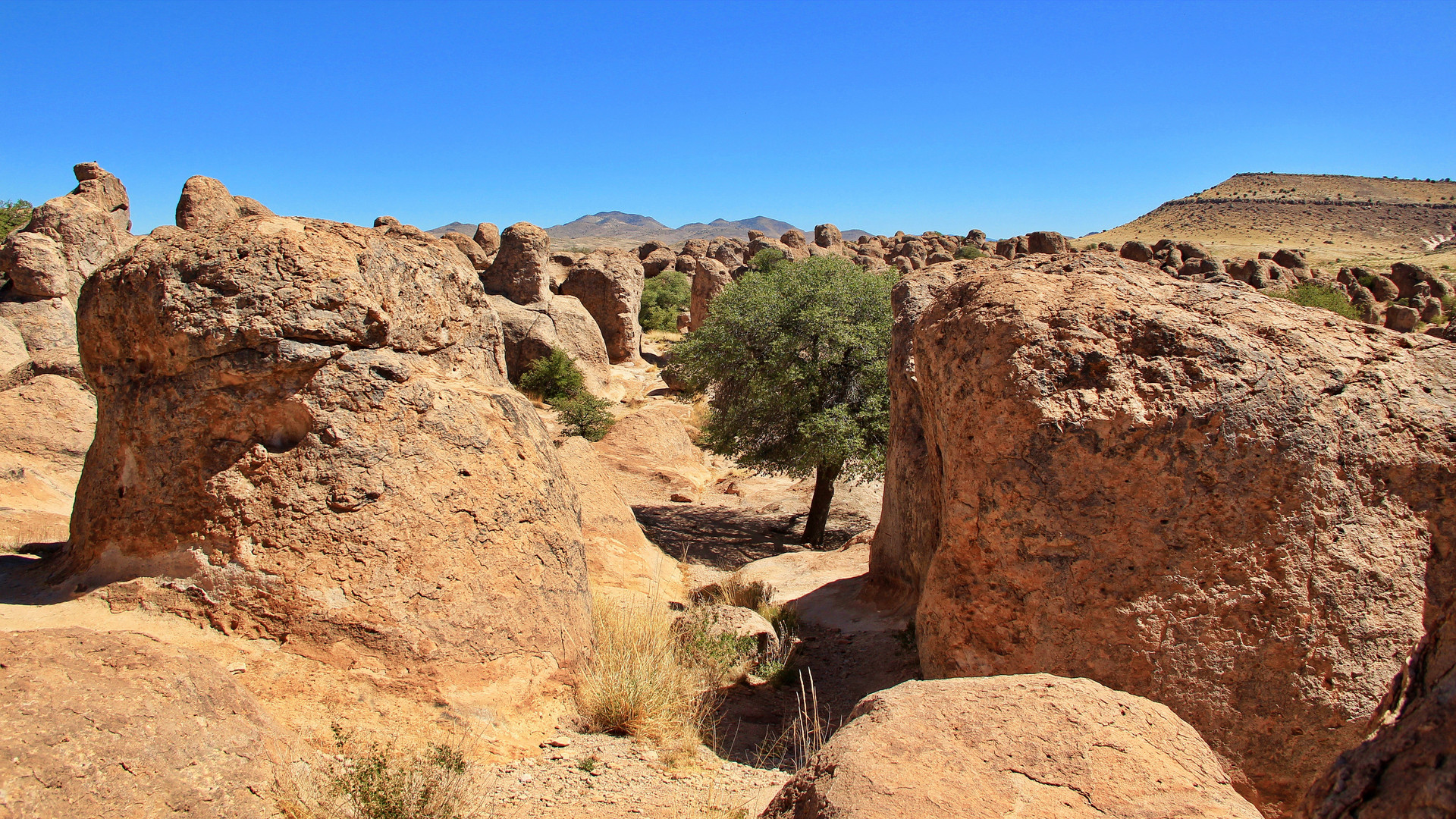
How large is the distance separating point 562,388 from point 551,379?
317 millimetres

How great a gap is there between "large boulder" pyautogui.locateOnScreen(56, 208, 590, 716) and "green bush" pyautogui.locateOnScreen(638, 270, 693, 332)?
94.0ft

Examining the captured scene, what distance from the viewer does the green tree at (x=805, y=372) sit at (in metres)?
12.3

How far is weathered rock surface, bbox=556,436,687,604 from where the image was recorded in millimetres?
7570

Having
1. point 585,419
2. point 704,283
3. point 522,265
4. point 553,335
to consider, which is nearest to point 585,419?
point 585,419

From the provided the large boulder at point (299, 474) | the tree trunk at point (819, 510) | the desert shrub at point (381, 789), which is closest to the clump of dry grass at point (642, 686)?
the large boulder at point (299, 474)

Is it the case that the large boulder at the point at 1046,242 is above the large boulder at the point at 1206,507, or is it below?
above

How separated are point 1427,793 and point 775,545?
1202cm

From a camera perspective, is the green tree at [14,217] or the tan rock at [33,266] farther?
the green tree at [14,217]

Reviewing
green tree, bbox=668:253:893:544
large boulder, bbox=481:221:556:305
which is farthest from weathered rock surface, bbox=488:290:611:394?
green tree, bbox=668:253:893:544

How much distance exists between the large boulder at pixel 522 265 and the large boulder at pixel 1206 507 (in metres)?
17.5

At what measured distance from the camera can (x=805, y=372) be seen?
41.9 ft

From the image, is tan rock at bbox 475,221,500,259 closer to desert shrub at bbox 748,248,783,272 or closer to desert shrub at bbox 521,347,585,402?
desert shrub at bbox 521,347,585,402

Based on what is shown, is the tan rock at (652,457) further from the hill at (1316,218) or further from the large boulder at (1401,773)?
the hill at (1316,218)

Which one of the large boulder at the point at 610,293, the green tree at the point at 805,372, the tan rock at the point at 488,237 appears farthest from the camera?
the tan rock at the point at 488,237
